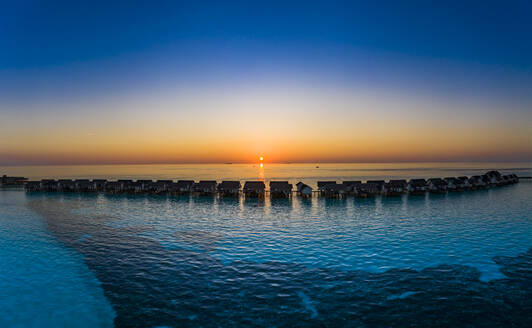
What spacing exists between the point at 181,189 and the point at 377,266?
25439mm

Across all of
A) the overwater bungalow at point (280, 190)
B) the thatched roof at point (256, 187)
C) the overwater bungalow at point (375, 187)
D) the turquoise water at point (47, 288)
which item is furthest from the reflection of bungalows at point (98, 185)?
the overwater bungalow at point (375, 187)

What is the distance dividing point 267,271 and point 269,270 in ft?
0.34

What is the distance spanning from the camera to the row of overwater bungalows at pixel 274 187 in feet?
97.9

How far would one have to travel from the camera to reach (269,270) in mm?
10234

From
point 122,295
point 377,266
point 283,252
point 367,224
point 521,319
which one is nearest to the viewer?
point 521,319

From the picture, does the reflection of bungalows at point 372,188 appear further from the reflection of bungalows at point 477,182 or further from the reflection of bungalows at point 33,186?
the reflection of bungalows at point 33,186

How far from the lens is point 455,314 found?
7418 mm

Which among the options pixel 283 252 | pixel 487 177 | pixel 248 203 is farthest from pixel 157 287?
pixel 487 177

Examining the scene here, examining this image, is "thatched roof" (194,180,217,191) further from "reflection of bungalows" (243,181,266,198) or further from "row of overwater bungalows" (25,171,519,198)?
"reflection of bungalows" (243,181,266,198)

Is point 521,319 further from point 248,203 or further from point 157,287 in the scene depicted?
point 248,203

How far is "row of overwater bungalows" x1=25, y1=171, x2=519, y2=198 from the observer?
29.8 m

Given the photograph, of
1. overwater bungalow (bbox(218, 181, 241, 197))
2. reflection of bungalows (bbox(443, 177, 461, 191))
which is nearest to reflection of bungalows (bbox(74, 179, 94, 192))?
overwater bungalow (bbox(218, 181, 241, 197))

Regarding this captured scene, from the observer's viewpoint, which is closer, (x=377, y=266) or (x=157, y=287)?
(x=157, y=287)

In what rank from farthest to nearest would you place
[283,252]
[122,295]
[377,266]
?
[283,252] → [377,266] → [122,295]
